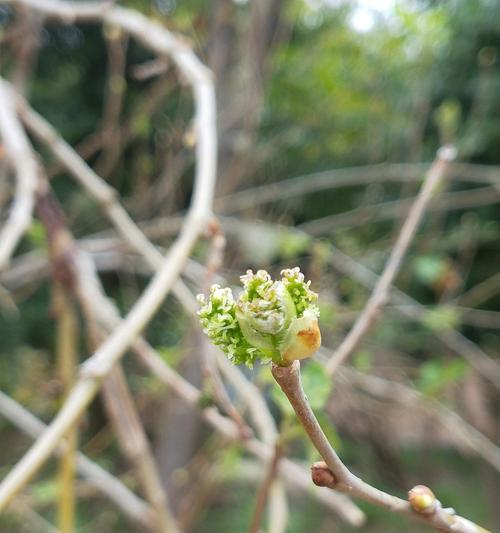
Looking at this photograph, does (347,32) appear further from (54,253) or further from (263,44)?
(54,253)

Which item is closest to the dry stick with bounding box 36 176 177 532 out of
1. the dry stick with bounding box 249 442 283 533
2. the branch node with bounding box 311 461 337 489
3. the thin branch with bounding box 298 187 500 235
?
the dry stick with bounding box 249 442 283 533

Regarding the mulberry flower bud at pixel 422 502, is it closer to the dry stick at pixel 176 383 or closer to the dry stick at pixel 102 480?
the dry stick at pixel 176 383

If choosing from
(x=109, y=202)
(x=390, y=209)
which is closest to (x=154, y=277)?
(x=109, y=202)

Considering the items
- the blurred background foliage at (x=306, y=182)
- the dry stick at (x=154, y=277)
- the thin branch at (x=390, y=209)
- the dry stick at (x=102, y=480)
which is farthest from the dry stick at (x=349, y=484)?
the thin branch at (x=390, y=209)

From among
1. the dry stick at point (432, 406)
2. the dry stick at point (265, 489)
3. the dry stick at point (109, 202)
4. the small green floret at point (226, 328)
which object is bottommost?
the small green floret at point (226, 328)

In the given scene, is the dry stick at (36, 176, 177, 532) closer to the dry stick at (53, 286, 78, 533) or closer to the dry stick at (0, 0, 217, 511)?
the dry stick at (53, 286, 78, 533)

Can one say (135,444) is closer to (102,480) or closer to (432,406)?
(102,480)
